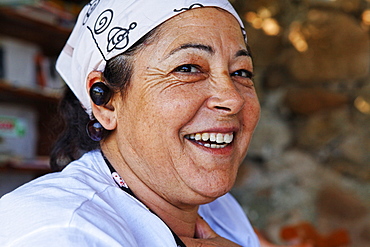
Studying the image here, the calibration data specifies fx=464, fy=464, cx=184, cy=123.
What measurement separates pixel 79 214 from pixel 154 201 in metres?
0.33

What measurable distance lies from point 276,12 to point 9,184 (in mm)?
2065

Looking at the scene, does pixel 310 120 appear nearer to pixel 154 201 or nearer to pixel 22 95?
pixel 22 95

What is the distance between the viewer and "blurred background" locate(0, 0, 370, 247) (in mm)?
2818

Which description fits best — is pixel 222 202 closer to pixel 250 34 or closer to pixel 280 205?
pixel 280 205

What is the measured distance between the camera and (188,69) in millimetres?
1123

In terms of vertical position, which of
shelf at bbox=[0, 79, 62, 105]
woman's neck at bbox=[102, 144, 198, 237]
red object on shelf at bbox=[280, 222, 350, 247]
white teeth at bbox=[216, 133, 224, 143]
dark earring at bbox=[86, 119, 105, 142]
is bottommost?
red object on shelf at bbox=[280, 222, 350, 247]

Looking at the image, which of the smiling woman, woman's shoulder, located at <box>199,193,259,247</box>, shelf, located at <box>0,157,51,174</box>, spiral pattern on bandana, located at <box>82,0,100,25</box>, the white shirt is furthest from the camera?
shelf, located at <box>0,157,51,174</box>

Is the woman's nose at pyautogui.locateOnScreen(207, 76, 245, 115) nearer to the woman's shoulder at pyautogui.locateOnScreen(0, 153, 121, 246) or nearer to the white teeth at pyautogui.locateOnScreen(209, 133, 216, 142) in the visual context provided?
the white teeth at pyautogui.locateOnScreen(209, 133, 216, 142)

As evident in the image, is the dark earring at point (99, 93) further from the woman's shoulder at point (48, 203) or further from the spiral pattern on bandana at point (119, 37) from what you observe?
the woman's shoulder at point (48, 203)

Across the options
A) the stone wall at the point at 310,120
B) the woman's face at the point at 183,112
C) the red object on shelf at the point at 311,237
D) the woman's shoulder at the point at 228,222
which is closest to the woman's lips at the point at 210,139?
the woman's face at the point at 183,112

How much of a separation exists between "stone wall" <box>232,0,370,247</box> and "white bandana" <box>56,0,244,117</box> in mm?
1901

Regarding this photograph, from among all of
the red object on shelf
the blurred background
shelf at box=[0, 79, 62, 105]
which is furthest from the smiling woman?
the blurred background

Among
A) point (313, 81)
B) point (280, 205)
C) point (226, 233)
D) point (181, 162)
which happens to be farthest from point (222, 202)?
point (313, 81)

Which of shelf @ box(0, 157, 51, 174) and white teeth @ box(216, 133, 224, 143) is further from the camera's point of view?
shelf @ box(0, 157, 51, 174)
